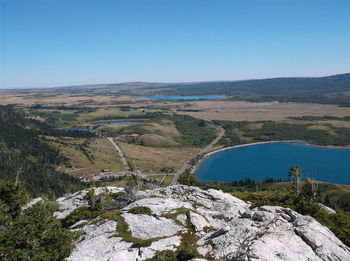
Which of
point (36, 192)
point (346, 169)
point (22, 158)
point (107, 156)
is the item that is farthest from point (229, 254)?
point (346, 169)

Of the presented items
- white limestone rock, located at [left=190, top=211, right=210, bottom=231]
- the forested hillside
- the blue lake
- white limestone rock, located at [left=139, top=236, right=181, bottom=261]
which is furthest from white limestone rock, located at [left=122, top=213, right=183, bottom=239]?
the blue lake

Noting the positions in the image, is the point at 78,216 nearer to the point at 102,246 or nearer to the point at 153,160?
the point at 102,246

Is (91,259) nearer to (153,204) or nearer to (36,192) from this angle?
(153,204)

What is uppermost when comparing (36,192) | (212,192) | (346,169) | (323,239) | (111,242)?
(323,239)

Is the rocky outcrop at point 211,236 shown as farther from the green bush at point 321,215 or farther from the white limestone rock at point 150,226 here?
the green bush at point 321,215

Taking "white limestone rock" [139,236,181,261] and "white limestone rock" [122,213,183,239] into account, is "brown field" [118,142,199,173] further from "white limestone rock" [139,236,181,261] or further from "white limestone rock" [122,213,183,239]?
"white limestone rock" [139,236,181,261]

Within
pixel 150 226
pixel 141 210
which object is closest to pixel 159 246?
pixel 150 226
